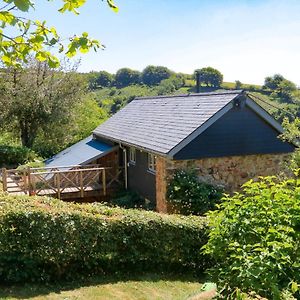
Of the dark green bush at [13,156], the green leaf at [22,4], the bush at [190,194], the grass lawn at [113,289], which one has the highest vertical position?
the green leaf at [22,4]

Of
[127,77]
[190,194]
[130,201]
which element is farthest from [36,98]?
[127,77]

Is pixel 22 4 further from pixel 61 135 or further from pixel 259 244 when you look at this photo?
pixel 61 135

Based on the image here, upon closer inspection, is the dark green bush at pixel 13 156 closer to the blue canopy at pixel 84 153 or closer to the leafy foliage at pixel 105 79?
the blue canopy at pixel 84 153

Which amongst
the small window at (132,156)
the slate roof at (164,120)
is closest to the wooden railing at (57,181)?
the small window at (132,156)

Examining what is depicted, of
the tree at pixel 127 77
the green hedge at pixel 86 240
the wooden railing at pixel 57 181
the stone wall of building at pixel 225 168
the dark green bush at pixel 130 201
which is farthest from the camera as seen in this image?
the tree at pixel 127 77

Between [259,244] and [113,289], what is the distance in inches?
227

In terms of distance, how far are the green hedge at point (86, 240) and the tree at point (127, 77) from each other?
250 feet

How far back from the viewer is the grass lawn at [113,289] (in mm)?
9312

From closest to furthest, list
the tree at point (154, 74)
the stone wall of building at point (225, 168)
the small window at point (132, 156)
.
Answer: the stone wall of building at point (225, 168)
the small window at point (132, 156)
the tree at point (154, 74)

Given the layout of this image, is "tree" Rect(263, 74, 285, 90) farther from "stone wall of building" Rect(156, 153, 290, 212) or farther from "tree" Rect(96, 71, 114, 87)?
"stone wall of building" Rect(156, 153, 290, 212)

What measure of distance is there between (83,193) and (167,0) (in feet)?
37.3

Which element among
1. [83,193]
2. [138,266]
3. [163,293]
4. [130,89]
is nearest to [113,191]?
[83,193]

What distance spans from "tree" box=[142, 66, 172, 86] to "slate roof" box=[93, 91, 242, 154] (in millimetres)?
60778

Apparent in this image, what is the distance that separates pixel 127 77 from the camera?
8688cm
